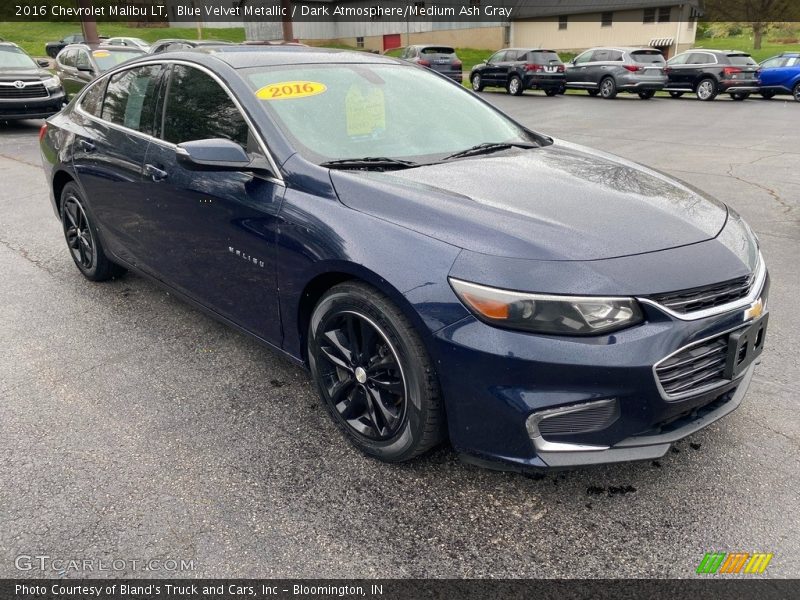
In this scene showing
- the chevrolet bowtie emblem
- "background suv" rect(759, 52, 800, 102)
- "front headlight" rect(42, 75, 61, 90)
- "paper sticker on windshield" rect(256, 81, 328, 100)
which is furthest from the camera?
"background suv" rect(759, 52, 800, 102)

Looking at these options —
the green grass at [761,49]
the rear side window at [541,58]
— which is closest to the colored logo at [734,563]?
the rear side window at [541,58]

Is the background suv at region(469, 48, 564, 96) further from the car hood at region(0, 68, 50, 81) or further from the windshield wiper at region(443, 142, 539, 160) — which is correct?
the windshield wiper at region(443, 142, 539, 160)

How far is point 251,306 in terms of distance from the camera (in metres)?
3.34

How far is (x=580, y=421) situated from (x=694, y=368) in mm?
467

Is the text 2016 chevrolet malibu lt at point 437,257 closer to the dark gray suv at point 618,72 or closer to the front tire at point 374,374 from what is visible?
the front tire at point 374,374

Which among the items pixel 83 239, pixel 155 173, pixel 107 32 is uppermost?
pixel 107 32

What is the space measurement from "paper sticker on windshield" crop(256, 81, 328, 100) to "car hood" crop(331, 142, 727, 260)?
0.68m

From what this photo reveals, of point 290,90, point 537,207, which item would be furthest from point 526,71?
point 537,207

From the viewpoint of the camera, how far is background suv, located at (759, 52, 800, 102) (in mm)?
20656

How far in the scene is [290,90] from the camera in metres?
3.39

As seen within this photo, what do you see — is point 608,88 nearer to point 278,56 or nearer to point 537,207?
point 278,56

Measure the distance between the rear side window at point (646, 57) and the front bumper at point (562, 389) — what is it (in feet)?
73.1

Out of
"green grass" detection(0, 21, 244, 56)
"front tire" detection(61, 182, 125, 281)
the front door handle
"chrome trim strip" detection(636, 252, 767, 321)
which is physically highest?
"green grass" detection(0, 21, 244, 56)

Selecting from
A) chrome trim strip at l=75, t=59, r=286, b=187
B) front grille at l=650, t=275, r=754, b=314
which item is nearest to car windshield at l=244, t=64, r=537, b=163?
chrome trim strip at l=75, t=59, r=286, b=187
